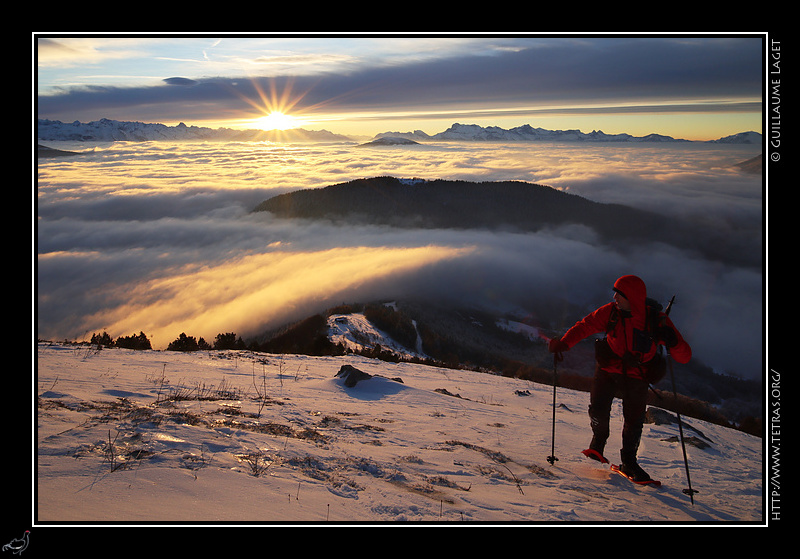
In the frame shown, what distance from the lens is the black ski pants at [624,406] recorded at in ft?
15.6

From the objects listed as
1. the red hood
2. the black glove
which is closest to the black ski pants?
the black glove

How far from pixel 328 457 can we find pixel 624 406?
331cm

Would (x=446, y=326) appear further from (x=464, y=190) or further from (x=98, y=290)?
(x=464, y=190)

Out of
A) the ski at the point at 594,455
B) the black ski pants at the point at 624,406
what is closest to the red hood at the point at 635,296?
the black ski pants at the point at 624,406

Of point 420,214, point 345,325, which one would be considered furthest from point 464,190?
point 345,325

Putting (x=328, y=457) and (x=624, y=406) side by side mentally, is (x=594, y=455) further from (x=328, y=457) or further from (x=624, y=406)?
(x=328, y=457)

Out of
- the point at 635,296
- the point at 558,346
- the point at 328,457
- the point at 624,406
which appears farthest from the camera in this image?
the point at 558,346

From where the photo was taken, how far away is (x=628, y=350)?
4645mm

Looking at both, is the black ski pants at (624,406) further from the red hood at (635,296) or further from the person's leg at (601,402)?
the red hood at (635,296)

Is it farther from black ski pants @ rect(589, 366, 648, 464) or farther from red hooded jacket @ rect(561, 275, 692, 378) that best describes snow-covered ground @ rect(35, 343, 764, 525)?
red hooded jacket @ rect(561, 275, 692, 378)

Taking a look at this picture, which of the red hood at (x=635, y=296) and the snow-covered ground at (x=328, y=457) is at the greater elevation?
the red hood at (x=635, y=296)

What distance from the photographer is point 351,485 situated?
382cm

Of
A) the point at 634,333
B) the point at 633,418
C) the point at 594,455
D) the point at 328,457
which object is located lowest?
the point at 594,455

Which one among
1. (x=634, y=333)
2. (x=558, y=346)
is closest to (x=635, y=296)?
(x=634, y=333)
